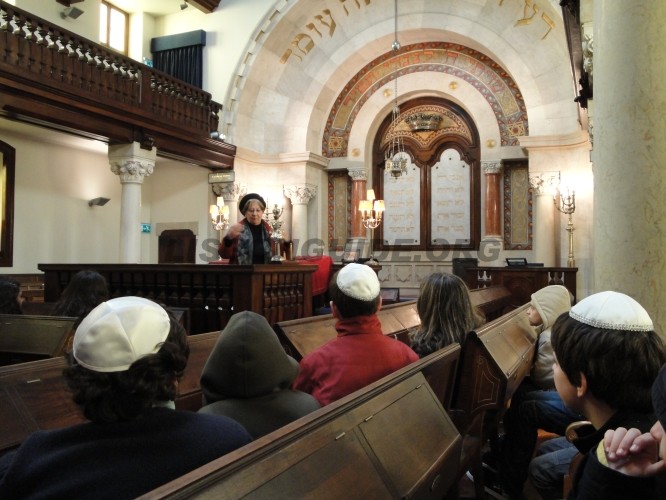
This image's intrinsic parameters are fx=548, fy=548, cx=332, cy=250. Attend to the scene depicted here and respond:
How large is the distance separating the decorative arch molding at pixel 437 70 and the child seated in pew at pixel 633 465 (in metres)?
11.6

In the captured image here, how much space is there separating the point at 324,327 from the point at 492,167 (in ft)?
31.4

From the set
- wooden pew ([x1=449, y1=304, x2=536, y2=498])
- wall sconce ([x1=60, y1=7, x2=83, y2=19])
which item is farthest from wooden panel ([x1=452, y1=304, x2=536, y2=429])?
wall sconce ([x1=60, y1=7, x2=83, y2=19])

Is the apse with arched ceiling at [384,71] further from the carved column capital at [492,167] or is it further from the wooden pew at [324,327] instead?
the wooden pew at [324,327]

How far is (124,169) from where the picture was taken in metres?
9.73

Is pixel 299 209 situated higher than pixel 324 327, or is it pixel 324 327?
pixel 299 209

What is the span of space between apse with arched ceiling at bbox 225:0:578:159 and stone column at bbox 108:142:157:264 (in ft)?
8.61

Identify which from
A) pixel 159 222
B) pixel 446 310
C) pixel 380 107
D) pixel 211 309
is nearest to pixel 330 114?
pixel 380 107

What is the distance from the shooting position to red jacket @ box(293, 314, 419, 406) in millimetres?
2303

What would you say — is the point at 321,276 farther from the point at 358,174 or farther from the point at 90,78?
the point at 358,174

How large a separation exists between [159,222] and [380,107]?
599 centimetres

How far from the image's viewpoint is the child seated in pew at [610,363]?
5.05 feet

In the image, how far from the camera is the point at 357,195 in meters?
13.6

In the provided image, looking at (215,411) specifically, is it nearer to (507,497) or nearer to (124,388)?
(124,388)

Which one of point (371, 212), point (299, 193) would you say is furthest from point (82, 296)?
point (371, 212)
